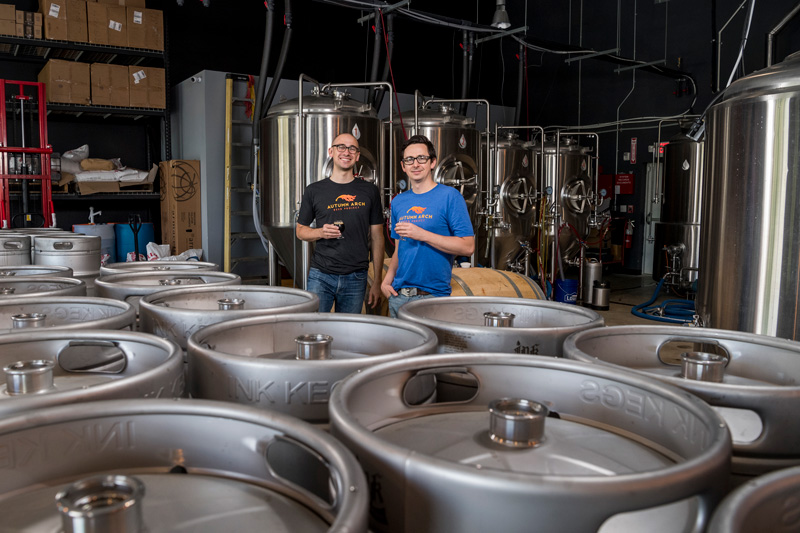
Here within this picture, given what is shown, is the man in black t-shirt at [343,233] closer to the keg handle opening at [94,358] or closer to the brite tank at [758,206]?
the brite tank at [758,206]

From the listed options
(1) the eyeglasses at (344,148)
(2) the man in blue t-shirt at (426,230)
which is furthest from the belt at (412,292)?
(1) the eyeglasses at (344,148)

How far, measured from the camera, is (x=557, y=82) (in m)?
10.8

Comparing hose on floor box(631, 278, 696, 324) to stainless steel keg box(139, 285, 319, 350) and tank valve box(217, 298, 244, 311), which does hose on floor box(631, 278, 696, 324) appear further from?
tank valve box(217, 298, 244, 311)

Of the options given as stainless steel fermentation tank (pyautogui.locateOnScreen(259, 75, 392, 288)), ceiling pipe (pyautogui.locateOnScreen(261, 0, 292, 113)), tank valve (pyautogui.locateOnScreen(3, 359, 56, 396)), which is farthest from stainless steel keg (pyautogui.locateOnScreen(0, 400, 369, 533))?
ceiling pipe (pyautogui.locateOnScreen(261, 0, 292, 113))

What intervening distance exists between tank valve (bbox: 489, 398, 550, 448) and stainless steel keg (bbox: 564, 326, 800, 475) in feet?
0.54

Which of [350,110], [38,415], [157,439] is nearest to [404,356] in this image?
[157,439]

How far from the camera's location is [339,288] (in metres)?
3.16

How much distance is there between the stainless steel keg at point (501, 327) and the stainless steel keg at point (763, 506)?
508 millimetres

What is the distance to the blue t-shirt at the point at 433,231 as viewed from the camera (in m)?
2.64

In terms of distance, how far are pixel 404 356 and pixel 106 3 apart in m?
7.02

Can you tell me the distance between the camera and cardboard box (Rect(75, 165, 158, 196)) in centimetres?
649

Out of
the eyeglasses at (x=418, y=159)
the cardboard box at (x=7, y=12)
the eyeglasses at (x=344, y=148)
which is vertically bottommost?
the eyeglasses at (x=418, y=159)

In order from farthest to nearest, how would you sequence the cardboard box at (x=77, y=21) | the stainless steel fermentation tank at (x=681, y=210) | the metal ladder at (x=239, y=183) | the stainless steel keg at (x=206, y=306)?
the stainless steel fermentation tank at (x=681, y=210) < the metal ladder at (x=239, y=183) < the cardboard box at (x=77, y=21) < the stainless steel keg at (x=206, y=306)

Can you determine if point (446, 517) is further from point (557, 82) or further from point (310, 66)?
point (557, 82)
